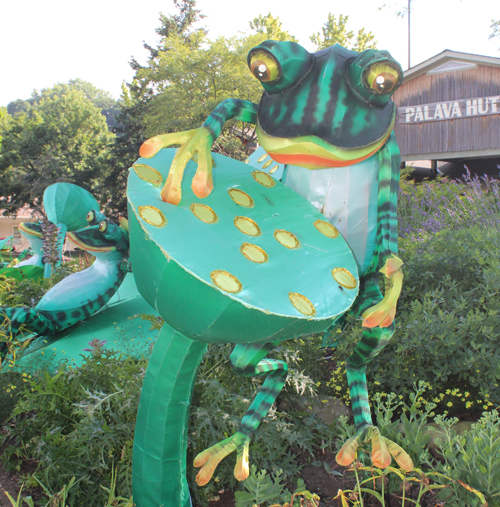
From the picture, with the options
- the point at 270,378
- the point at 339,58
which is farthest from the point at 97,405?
the point at 339,58

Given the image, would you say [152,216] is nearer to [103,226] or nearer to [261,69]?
[261,69]

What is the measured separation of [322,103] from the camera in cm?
133

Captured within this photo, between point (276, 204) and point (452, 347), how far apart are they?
1.72 m

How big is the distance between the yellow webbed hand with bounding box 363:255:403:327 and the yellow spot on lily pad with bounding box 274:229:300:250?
0.32 m

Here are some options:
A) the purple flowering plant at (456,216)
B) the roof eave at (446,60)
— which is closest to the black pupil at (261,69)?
the purple flowering plant at (456,216)

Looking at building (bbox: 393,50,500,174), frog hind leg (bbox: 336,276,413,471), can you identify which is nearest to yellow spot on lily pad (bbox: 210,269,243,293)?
frog hind leg (bbox: 336,276,413,471)

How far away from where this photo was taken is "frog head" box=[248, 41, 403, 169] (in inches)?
51.4

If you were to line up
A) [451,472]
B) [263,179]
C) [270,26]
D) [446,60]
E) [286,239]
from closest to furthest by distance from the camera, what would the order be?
A: [286,239]
[263,179]
[451,472]
[446,60]
[270,26]

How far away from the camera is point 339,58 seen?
1.36 meters

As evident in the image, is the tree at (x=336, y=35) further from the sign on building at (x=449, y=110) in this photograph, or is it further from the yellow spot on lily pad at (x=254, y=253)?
the yellow spot on lily pad at (x=254, y=253)

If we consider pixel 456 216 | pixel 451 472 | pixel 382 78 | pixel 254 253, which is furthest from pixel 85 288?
pixel 456 216

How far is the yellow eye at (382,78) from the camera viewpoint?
124 cm

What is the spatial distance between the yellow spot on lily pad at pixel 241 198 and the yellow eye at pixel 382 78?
0.52 meters

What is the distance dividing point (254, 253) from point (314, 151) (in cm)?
39
